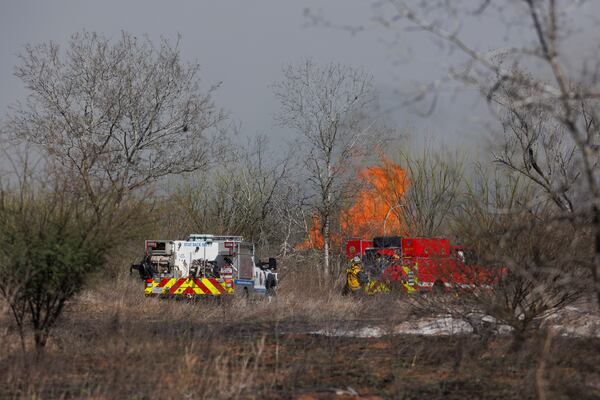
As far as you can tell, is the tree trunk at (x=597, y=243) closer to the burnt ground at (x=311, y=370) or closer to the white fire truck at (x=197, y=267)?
the burnt ground at (x=311, y=370)

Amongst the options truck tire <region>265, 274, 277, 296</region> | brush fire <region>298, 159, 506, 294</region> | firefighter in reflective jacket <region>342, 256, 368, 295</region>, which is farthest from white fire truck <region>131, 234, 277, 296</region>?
brush fire <region>298, 159, 506, 294</region>

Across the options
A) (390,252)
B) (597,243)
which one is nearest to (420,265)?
(390,252)

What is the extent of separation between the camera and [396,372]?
12.6m

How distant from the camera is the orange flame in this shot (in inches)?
1586

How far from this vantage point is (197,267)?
27016mm

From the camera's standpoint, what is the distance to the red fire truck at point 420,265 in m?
14.6

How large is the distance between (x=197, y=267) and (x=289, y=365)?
1438 centimetres

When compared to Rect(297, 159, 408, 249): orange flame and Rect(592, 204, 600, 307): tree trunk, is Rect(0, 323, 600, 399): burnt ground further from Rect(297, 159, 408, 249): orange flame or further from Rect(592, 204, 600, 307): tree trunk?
Rect(297, 159, 408, 249): orange flame

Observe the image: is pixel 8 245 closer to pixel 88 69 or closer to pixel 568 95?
pixel 568 95

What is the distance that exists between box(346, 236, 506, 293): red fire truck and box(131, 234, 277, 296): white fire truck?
4200 mm

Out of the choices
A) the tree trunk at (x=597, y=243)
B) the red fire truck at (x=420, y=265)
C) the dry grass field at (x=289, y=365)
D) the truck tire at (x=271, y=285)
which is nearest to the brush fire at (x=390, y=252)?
the red fire truck at (x=420, y=265)

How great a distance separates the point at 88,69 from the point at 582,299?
2400 cm

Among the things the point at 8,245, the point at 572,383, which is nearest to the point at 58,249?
the point at 8,245

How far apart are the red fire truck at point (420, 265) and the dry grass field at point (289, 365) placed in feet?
3.06
